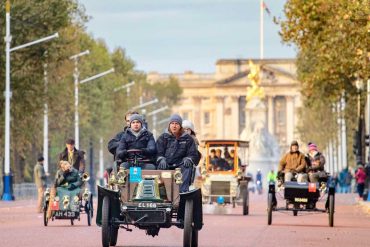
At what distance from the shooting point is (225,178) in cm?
4509

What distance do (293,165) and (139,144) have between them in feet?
38.9

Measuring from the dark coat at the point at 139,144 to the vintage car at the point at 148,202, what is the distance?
0.13 metres

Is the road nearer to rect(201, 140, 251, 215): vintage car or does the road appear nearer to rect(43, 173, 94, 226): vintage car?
rect(43, 173, 94, 226): vintage car

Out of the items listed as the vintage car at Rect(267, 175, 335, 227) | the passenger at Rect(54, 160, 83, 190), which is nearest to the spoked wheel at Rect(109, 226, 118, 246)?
the passenger at Rect(54, 160, 83, 190)

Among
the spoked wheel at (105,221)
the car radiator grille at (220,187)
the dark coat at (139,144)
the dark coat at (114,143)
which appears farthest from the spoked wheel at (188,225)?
the car radiator grille at (220,187)

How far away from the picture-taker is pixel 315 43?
6128 cm

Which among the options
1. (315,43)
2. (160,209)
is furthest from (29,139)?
(160,209)

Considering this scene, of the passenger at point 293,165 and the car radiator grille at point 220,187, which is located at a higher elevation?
the passenger at point 293,165

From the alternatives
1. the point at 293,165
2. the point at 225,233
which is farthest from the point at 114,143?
the point at 293,165

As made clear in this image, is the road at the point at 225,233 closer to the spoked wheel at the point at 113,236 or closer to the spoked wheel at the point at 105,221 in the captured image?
the spoked wheel at the point at 113,236

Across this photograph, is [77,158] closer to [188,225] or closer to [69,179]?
[69,179]

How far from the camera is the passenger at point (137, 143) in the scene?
963 inches

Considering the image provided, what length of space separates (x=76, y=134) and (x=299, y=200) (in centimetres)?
5806

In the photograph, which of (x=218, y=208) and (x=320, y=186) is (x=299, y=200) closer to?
(x=320, y=186)
